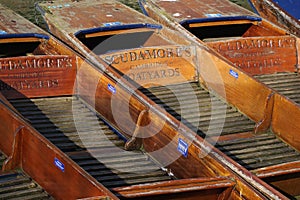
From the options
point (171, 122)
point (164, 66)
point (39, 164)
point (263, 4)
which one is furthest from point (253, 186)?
point (263, 4)

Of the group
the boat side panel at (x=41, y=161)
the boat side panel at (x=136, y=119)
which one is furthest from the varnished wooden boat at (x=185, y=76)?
the boat side panel at (x=41, y=161)

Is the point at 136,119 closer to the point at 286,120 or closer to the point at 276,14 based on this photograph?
the point at 286,120

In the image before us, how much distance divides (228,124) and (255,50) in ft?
5.28

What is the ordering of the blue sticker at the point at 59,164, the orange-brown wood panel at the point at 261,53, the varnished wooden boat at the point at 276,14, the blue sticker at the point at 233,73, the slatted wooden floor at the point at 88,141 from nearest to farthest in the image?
1. the blue sticker at the point at 59,164
2. the slatted wooden floor at the point at 88,141
3. the blue sticker at the point at 233,73
4. the orange-brown wood panel at the point at 261,53
5. the varnished wooden boat at the point at 276,14

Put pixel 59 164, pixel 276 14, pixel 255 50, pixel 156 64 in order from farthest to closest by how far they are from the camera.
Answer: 1. pixel 276 14
2. pixel 255 50
3. pixel 156 64
4. pixel 59 164

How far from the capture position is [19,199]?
5.91 metres

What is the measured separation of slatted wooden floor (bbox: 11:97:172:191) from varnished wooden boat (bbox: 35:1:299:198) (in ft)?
2.58

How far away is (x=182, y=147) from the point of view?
6.34 m

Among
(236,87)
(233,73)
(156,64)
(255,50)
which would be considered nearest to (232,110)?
(236,87)

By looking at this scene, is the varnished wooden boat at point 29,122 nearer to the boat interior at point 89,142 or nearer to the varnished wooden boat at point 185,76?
the boat interior at point 89,142

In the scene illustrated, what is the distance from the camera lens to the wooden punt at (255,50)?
6695mm

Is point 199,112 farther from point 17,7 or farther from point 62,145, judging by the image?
point 17,7

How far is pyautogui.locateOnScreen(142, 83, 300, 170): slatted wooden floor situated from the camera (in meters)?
6.79

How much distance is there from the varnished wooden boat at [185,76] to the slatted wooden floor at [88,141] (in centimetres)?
79
